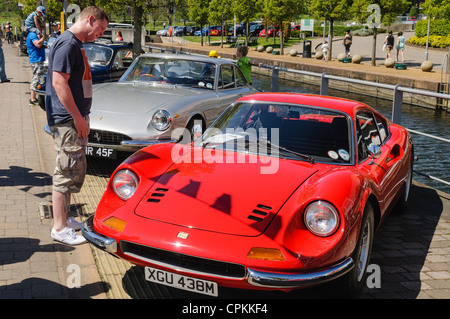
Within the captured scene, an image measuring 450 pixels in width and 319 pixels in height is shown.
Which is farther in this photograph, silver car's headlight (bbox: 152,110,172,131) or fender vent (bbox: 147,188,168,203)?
silver car's headlight (bbox: 152,110,172,131)

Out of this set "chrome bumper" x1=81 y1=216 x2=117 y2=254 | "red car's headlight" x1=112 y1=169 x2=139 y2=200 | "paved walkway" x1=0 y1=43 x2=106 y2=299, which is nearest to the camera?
"chrome bumper" x1=81 y1=216 x2=117 y2=254

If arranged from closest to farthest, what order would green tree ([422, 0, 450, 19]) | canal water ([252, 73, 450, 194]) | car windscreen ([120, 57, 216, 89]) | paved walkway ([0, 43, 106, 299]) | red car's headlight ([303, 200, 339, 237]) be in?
red car's headlight ([303, 200, 339, 237])
paved walkway ([0, 43, 106, 299])
car windscreen ([120, 57, 216, 89])
canal water ([252, 73, 450, 194])
green tree ([422, 0, 450, 19])

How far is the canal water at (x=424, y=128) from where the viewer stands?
10.9 meters

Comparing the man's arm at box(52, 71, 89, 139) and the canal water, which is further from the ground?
the man's arm at box(52, 71, 89, 139)

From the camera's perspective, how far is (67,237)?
4535 millimetres

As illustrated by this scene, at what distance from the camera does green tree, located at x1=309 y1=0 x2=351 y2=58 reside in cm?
3238

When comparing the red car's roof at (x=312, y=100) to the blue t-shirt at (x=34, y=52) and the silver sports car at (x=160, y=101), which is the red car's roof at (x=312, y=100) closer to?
the silver sports car at (x=160, y=101)

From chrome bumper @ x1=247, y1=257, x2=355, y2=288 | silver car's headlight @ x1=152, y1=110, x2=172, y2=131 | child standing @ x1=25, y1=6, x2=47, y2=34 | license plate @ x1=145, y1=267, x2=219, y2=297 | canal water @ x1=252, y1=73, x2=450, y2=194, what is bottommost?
canal water @ x1=252, y1=73, x2=450, y2=194

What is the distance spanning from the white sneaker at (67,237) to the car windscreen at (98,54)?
7.49 m

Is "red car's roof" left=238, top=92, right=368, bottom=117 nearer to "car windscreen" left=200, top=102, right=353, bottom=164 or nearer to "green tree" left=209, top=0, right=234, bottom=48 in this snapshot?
"car windscreen" left=200, top=102, right=353, bottom=164

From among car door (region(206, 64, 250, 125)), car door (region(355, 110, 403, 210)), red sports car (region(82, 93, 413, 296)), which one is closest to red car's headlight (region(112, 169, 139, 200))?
red sports car (region(82, 93, 413, 296))

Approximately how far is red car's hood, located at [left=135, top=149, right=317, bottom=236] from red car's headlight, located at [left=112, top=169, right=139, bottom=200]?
0.20m

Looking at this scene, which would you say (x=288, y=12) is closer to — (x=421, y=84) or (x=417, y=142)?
(x=421, y=84)
